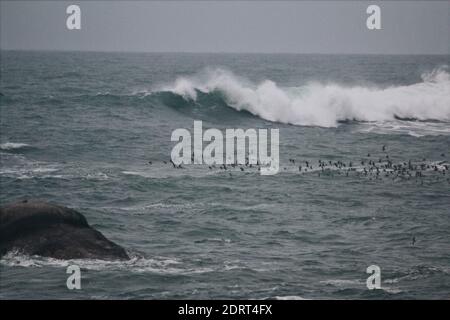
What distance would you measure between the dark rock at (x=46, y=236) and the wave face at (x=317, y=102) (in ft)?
135

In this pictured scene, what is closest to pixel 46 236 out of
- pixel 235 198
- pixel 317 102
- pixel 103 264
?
pixel 103 264

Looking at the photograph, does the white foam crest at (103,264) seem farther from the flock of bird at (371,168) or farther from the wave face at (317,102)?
the wave face at (317,102)

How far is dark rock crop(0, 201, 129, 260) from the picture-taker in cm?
2403

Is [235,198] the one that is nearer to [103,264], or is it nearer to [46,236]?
[103,264]

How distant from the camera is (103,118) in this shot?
59.5 m

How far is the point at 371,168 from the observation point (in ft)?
136

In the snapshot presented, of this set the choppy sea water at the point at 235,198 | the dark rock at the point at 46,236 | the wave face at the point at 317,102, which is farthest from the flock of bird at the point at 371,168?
the wave face at the point at 317,102

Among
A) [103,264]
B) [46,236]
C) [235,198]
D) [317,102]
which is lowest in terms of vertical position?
[103,264]

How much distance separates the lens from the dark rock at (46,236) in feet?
78.8

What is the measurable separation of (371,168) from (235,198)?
35.2ft

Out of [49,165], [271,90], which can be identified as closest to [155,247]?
[49,165]

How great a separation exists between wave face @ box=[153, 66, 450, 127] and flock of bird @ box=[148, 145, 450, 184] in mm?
19513
